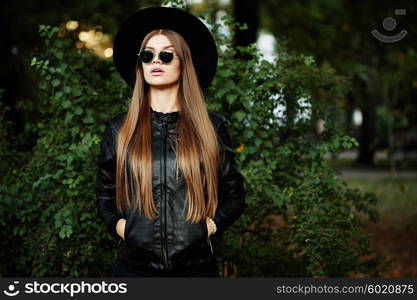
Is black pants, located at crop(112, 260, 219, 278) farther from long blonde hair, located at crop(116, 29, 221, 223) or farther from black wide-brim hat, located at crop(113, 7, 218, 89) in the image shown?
black wide-brim hat, located at crop(113, 7, 218, 89)

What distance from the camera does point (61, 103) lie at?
4.53m

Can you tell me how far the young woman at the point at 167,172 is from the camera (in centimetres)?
290

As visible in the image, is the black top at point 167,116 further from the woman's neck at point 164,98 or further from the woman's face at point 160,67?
the woman's face at point 160,67

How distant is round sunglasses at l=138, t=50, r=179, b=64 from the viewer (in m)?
3.08

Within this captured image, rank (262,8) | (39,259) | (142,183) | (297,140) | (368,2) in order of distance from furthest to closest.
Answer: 1. (262,8)
2. (368,2)
3. (297,140)
4. (39,259)
5. (142,183)

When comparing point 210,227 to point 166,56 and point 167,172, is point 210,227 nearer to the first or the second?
point 167,172

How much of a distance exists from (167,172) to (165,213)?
22 centimetres

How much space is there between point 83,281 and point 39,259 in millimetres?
879

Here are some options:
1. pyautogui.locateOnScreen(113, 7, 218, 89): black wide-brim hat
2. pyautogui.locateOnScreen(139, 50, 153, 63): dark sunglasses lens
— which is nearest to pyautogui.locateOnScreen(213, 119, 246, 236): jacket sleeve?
pyautogui.locateOnScreen(113, 7, 218, 89): black wide-brim hat

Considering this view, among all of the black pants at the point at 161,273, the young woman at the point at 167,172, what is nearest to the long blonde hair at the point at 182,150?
the young woman at the point at 167,172

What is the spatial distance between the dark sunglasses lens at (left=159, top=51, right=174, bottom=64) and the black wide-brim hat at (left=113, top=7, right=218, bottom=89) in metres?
0.33

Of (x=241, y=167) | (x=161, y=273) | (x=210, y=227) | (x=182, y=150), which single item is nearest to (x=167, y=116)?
(x=182, y=150)

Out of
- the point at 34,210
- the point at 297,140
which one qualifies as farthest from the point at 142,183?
the point at 297,140

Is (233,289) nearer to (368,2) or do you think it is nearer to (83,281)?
(83,281)
